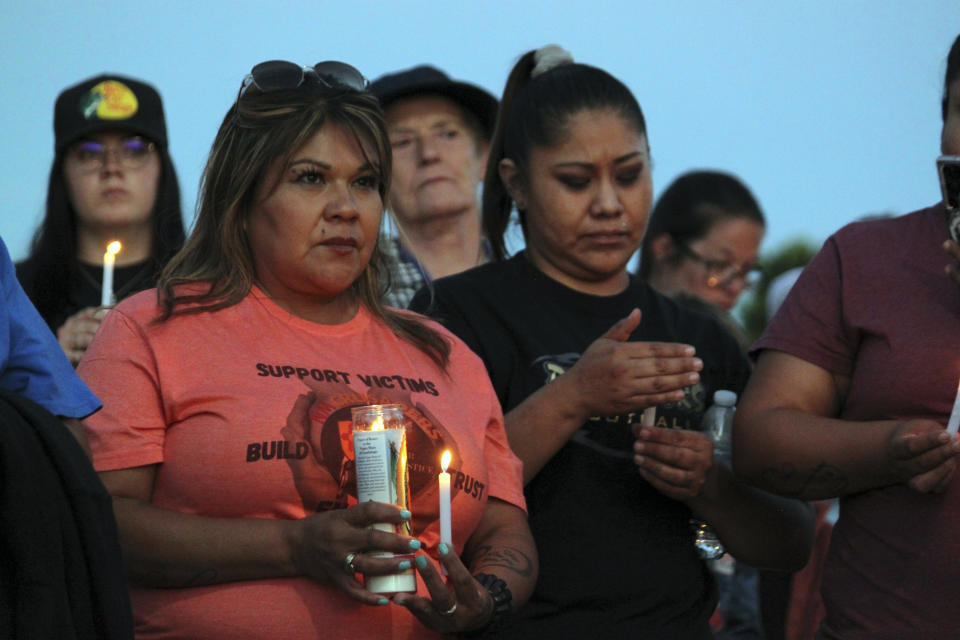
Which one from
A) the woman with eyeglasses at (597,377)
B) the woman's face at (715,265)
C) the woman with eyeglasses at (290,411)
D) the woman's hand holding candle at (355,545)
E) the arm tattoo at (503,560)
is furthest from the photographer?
the woman's face at (715,265)

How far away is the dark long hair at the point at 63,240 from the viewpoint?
4.07 metres

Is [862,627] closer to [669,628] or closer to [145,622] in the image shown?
[669,628]

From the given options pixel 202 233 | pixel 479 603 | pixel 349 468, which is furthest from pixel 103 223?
pixel 479 603

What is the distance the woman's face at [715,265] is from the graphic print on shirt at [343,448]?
2.94m

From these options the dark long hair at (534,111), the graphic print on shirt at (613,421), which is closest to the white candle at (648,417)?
the graphic print on shirt at (613,421)

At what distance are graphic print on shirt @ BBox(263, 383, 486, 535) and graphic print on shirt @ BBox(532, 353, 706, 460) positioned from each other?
601 millimetres

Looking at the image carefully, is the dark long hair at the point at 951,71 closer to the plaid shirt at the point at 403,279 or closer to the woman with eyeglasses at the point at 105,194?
the plaid shirt at the point at 403,279

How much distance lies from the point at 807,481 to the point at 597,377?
0.57 metres

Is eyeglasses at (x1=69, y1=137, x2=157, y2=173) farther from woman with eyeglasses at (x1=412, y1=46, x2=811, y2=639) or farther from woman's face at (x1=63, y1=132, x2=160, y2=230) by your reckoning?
woman with eyeglasses at (x1=412, y1=46, x2=811, y2=639)

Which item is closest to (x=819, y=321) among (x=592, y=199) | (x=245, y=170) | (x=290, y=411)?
(x=592, y=199)

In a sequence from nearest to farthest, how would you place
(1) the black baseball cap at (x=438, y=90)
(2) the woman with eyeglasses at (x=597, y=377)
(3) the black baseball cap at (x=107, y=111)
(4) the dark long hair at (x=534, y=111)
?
(2) the woman with eyeglasses at (x=597, y=377)
(4) the dark long hair at (x=534, y=111)
(3) the black baseball cap at (x=107, y=111)
(1) the black baseball cap at (x=438, y=90)

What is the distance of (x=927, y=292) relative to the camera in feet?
10.0

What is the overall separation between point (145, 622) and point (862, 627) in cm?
151

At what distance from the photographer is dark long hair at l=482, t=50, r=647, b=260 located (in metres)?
3.82
